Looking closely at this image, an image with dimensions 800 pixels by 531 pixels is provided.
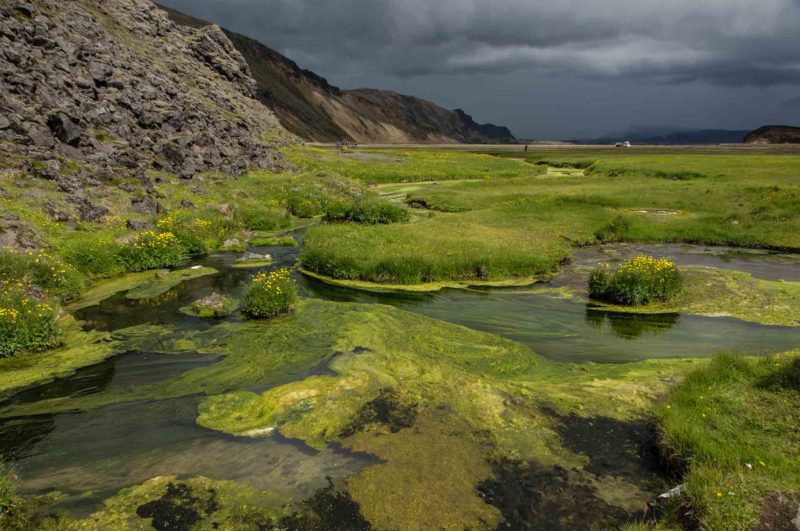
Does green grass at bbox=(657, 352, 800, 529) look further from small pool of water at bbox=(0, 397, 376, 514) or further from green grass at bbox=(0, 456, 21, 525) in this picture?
green grass at bbox=(0, 456, 21, 525)

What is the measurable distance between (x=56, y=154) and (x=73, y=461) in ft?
95.9

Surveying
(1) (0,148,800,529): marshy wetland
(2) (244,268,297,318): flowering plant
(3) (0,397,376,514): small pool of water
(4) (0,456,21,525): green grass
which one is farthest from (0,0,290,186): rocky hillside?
(4) (0,456,21,525): green grass

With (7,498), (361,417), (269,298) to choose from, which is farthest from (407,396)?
(269,298)

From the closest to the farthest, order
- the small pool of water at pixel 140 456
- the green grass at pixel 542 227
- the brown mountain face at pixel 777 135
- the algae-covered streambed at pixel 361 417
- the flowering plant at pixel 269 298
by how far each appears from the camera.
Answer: the algae-covered streambed at pixel 361 417
the small pool of water at pixel 140 456
the flowering plant at pixel 269 298
the green grass at pixel 542 227
the brown mountain face at pixel 777 135

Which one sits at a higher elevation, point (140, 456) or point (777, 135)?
point (777, 135)

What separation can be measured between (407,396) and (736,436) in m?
6.75

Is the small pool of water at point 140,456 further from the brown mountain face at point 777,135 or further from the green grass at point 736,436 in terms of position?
the brown mountain face at point 777,135

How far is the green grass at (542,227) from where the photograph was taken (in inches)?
969

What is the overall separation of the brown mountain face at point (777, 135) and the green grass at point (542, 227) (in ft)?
508

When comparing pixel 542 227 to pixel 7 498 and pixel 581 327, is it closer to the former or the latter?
pixel 581 327

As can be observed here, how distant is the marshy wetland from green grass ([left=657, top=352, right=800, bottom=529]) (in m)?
0.05

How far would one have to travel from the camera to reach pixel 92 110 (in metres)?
40.1

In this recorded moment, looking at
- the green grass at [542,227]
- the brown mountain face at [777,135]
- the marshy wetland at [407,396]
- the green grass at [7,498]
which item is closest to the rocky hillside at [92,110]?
the marshy wetland at [407,396]

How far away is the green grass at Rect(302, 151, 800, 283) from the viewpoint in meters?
24.6
